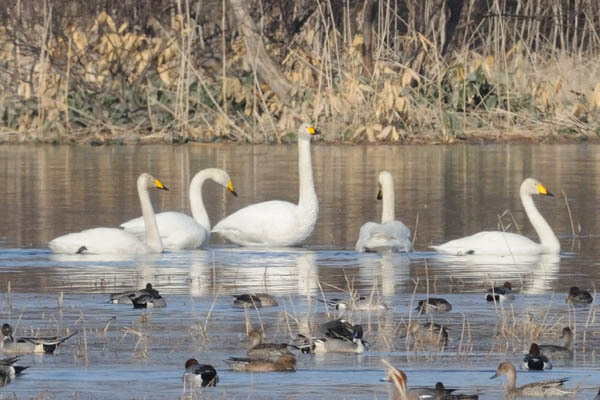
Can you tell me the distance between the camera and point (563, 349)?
28.8ft

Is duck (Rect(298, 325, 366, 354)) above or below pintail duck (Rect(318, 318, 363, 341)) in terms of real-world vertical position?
below

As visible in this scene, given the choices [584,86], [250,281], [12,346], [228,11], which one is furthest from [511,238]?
[228,11]

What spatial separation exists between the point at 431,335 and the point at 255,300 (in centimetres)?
164

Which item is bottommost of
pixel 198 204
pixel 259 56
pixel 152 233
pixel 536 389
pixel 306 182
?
pixel 536 389

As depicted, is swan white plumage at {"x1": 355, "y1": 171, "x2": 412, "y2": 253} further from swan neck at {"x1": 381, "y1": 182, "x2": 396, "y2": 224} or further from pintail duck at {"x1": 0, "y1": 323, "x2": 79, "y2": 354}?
pintail duck at {"x1": 0, "y1": 323, "x2": 79, "y2": 354}

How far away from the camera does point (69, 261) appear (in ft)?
45.0

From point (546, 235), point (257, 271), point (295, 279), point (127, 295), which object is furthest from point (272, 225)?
point (127, 295)

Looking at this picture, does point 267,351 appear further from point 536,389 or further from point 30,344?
point 536,389

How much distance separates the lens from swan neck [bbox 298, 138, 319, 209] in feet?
51.1

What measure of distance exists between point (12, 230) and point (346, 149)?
12.3 m

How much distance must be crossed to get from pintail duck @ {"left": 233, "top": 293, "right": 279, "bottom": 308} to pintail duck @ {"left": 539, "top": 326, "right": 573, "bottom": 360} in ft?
7.30

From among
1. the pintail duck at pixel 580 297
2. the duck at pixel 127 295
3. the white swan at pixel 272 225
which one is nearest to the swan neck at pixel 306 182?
the white swan at pixel 272 225

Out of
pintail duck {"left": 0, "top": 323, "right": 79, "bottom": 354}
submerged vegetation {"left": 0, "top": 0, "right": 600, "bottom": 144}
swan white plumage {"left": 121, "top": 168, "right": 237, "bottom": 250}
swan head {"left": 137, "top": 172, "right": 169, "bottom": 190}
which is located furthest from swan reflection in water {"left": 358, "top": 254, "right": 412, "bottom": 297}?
submerged vegetation {"left": 0, "top": 0, "right": 600, "bottom": 144}

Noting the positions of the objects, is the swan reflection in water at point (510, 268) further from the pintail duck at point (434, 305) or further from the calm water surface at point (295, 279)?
the pintail duck at point (434, 305)
